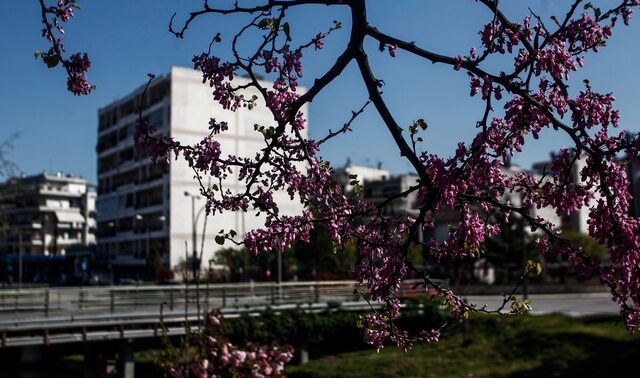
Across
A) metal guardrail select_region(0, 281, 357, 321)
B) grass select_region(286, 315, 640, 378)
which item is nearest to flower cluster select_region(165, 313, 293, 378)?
metal guardrail select_region(0, 281, 357, 321)

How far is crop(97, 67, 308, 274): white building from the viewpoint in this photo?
6556 centimetres

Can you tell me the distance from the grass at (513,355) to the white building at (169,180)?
30846mm

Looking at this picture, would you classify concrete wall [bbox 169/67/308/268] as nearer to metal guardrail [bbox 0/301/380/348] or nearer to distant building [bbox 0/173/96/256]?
metal guardrail [bbox 0/301/380/348]

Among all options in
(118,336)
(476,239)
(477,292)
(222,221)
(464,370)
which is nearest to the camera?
(476,239)

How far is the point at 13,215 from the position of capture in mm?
113750

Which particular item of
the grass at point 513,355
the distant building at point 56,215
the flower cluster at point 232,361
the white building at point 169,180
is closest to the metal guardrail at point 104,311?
the grass at point 513,355

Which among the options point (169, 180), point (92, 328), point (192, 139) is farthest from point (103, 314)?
point (192, 139)

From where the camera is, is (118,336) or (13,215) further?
(13,215)

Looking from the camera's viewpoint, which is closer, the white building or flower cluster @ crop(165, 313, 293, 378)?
flower cluster @ crop(165, 313, 293, 378)

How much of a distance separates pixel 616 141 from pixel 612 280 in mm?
653

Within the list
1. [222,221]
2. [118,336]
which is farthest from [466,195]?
[222,221]

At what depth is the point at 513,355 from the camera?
2709 cm

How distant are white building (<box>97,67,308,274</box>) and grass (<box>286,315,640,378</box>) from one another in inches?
1214

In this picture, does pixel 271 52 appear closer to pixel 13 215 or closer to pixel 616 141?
pixel 616 141
